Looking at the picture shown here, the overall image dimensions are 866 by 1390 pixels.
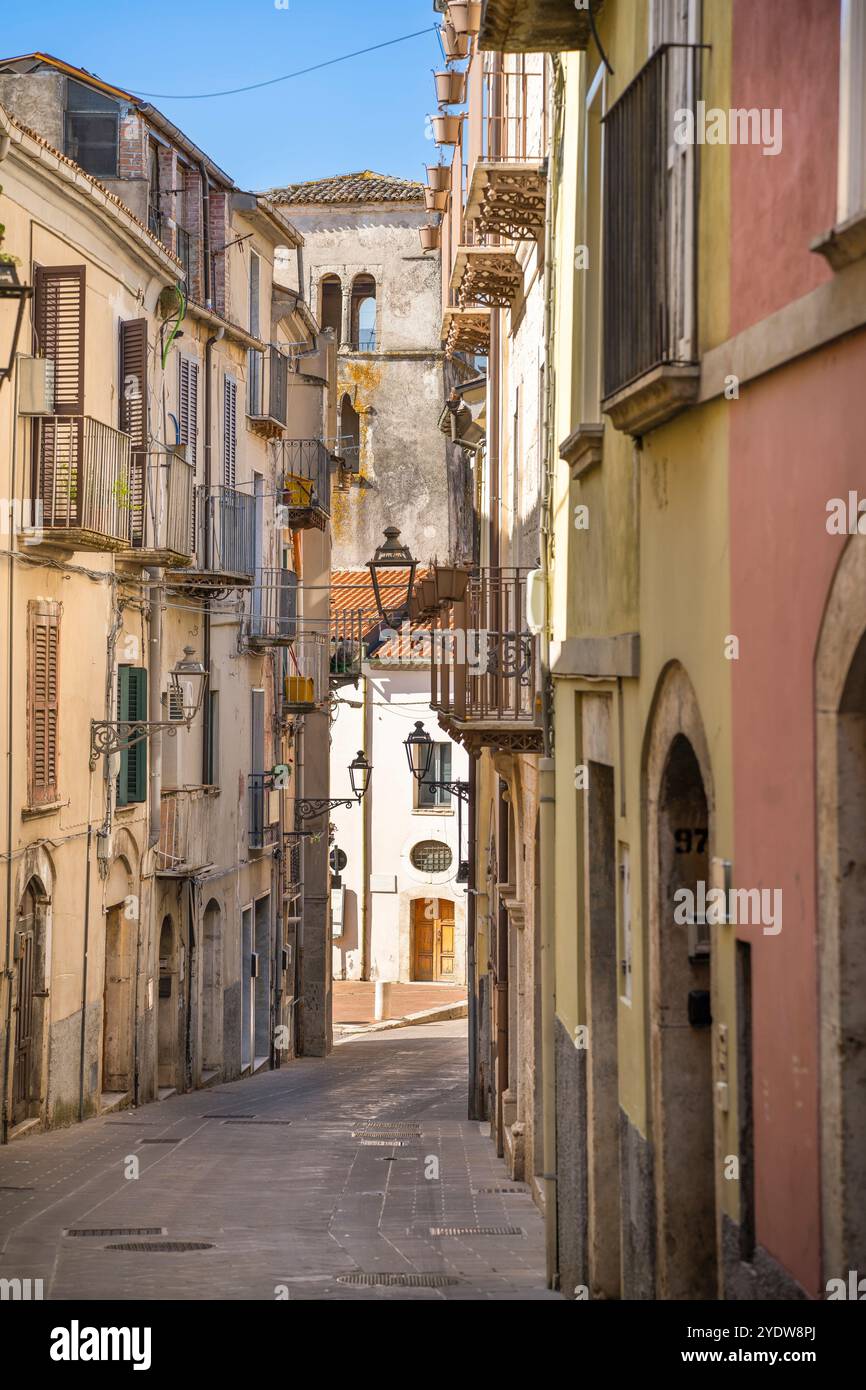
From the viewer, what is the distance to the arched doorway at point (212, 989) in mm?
27922

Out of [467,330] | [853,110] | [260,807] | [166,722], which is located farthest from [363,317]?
[853,110]

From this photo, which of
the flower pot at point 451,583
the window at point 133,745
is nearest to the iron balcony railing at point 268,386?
the window at point 133,745

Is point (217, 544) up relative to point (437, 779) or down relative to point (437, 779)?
up

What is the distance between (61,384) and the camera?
19.9 m

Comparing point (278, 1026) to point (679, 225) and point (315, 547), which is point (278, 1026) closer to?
point (315, 547)

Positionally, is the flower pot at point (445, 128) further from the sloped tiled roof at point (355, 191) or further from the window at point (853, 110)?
the sloped tiled roof at point (355, 191)

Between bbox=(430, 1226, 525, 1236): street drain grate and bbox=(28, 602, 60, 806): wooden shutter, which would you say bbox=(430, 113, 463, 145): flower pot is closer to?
bbox=(28, 602, 60, 806): wooden shutter

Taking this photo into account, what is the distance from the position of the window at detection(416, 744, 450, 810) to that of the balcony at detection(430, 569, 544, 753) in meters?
31.1

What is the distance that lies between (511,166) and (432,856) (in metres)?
34.9

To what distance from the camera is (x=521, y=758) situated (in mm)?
17375

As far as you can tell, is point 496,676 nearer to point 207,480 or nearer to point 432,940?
point 207,480

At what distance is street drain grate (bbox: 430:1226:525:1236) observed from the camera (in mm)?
14221

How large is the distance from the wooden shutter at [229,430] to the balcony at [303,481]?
11.5ft

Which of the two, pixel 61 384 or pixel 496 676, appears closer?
pixel 496 676
